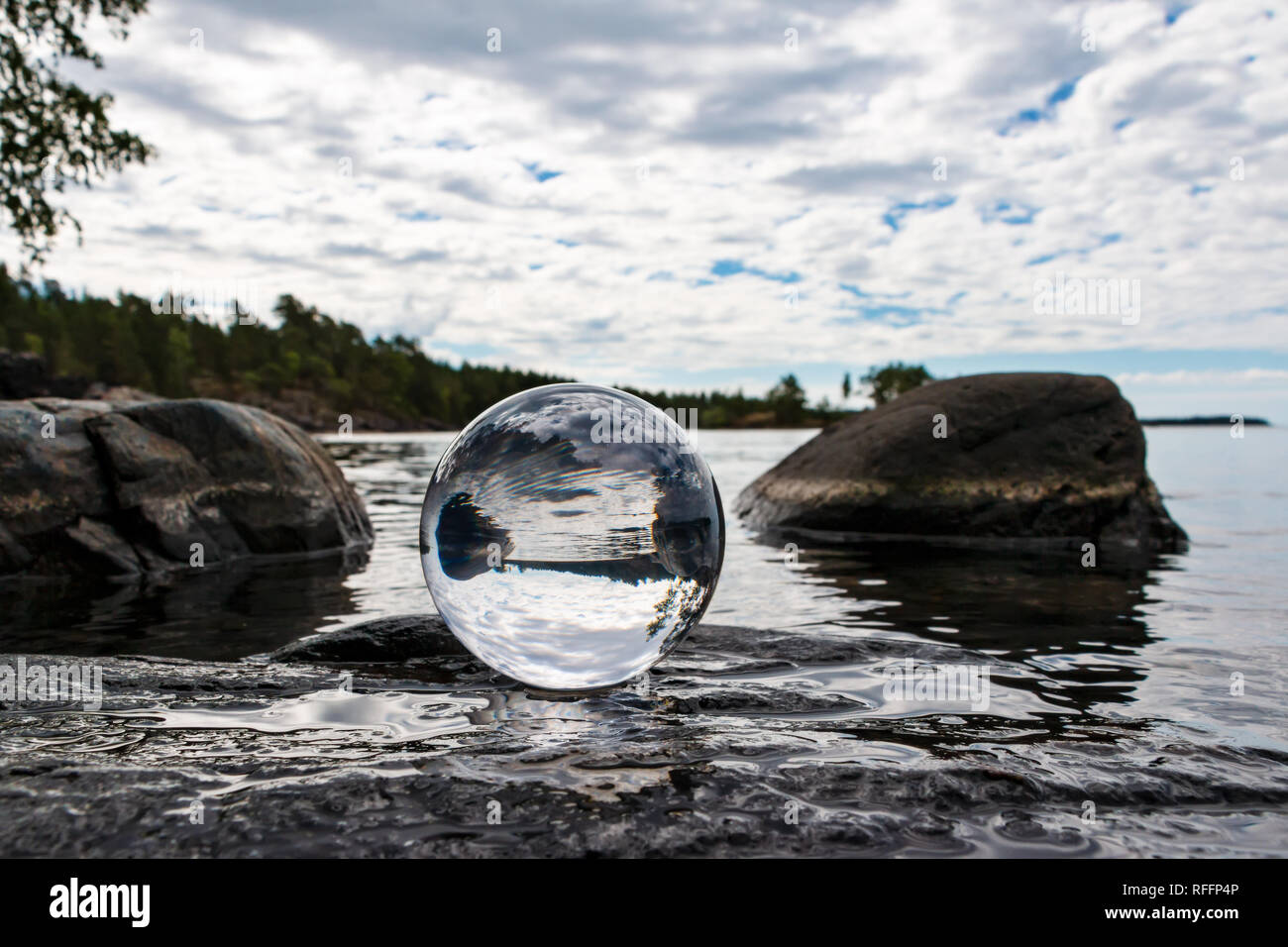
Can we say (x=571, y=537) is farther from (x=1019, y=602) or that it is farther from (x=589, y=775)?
(x=1019, y=602)

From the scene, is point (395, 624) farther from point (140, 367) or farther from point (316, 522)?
point (140, 367)

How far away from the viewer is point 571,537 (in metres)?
4.07

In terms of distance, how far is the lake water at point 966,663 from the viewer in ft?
9.89

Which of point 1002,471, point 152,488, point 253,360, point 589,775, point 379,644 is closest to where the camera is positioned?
point 589,775

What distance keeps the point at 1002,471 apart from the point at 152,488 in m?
10.6

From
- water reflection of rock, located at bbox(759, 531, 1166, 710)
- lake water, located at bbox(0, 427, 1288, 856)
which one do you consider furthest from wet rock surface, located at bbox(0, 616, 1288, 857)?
water reflection of rock, located at bbox(759, 531, 1166, 710)

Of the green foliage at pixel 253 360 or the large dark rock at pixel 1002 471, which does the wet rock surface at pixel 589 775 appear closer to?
the large dark rock at pixel 1002 471

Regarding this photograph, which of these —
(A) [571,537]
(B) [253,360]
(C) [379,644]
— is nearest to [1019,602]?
(A) [571,537]

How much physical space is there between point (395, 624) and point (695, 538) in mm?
2325

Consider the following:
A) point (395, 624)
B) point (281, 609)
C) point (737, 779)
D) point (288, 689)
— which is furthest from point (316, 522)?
point (737, 779)

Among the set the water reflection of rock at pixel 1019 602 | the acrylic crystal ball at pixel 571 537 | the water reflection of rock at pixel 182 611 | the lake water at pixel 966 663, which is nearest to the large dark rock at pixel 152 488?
the water reflection of rock at pixel 182 611

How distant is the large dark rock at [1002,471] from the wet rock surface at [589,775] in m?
8.23

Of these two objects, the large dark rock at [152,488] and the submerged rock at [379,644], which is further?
the large dark rock at [152,488]
